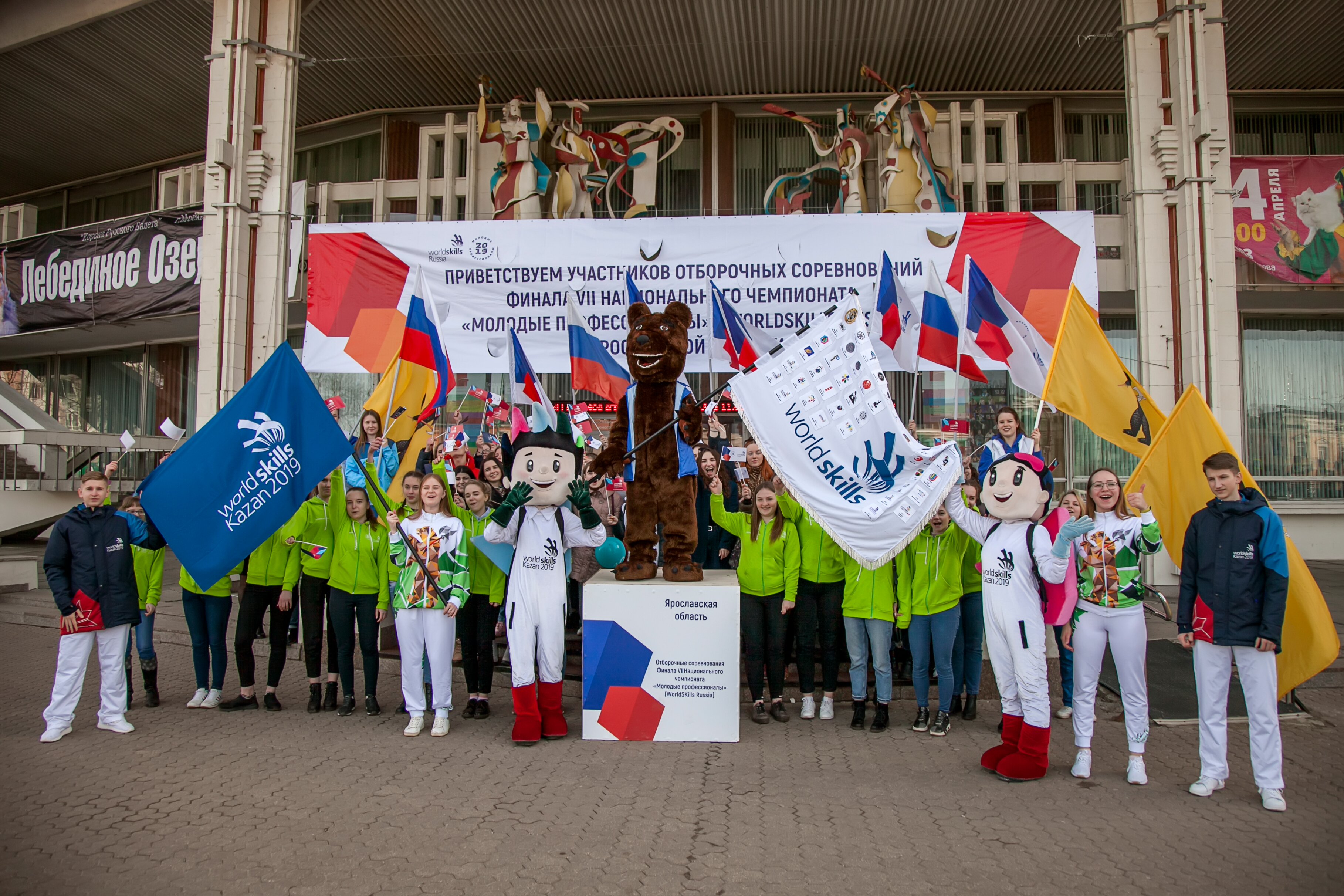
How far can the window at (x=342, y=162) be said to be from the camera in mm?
16234

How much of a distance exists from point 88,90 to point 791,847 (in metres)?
18.3

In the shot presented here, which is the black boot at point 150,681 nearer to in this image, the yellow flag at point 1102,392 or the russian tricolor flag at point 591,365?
the russian tricolor flag at point 591,365

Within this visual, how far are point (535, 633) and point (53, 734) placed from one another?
3.13 m

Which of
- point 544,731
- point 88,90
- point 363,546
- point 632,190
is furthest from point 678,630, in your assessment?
point 88,90

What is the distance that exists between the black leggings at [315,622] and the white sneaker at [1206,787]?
5.55 m

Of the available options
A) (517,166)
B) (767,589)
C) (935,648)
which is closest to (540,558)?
(767,589)

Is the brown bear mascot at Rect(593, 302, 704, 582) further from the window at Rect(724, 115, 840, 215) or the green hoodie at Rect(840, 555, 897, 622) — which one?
the window at Rect(724, 115, 840, 215)

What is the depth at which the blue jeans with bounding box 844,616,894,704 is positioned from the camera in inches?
230

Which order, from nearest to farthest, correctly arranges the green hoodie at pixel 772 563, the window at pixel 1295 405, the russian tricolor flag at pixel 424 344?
the green hoodie at pixel 772 563
the russian tricolor flag at pixel 424 344
the window at pixel 1295 405

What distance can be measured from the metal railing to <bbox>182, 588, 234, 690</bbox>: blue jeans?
982cm

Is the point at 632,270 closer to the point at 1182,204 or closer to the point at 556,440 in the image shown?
the point at 556,440

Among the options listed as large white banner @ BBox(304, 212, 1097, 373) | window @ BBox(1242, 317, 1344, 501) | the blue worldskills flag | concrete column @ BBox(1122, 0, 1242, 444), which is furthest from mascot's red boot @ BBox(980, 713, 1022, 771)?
window @ BBox(1242, 317, 1344, 501)

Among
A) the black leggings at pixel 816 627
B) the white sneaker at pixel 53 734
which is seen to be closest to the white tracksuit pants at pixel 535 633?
the black leggings at pixel 816 627

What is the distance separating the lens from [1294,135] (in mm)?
15398
